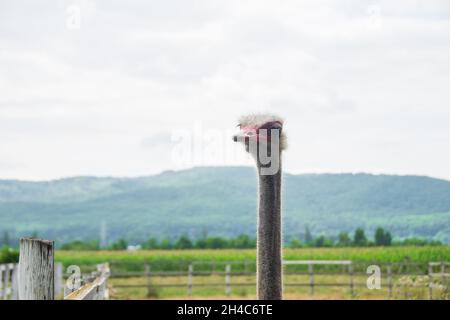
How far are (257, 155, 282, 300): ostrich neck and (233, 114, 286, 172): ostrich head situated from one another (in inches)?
6.2

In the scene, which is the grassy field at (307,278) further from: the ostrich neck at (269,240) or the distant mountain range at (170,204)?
the distant mountain range at (170,204)

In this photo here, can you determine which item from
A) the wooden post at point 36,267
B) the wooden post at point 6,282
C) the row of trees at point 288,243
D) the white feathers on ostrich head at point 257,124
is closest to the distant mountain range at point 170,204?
the row of trees at point 288,243

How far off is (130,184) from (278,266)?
181 metres

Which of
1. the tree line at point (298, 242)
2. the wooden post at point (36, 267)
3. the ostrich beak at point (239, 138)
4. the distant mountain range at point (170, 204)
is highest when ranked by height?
the distant mountain range at point (170, 204)

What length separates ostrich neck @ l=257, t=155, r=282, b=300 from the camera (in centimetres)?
415

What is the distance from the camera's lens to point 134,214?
158 metres

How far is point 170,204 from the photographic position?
158875mm

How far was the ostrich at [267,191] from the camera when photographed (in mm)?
4094

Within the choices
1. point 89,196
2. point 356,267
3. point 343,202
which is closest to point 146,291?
point 356,267

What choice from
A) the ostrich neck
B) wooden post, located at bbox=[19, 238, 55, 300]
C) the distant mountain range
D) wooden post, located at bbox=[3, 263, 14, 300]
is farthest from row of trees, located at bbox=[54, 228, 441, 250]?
wooden post, located at bbox=[19, 238, 55, 300]

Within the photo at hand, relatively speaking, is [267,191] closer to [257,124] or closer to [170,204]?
[257,124]

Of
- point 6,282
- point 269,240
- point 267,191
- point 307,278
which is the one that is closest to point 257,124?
point 267,191

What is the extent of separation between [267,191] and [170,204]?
15499 centimetres

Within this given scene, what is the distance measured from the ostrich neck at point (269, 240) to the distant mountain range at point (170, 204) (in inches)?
3444
